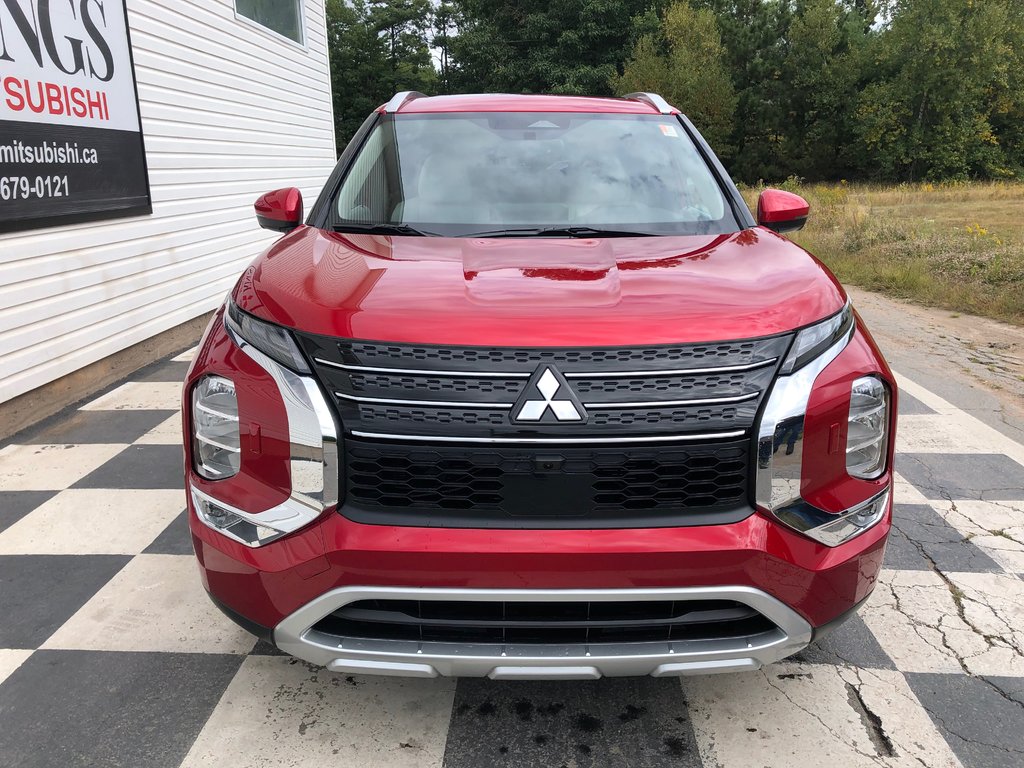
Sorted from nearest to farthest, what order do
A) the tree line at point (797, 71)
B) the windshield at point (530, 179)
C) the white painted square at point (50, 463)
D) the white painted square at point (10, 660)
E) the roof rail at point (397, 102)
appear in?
1. the white painted square at point (10, 660)
2. the windshield at point (530, 179)
3. the roof rail at point (397, 102)
4. the white painted square at point (50, 463)
5. the tree line at point (797, 71)

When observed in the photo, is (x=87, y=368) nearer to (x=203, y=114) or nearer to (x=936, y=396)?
(x=203, y=114)

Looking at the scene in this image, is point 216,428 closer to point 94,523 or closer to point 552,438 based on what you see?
point 552,438

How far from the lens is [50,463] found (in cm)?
378

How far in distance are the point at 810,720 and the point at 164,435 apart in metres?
3.45

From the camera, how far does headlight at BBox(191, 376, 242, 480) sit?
1.78 m

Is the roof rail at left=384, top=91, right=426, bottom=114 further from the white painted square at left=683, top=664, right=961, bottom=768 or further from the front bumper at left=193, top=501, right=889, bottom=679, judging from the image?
the white painted square at left=683, top=664, right=961, bottom=768

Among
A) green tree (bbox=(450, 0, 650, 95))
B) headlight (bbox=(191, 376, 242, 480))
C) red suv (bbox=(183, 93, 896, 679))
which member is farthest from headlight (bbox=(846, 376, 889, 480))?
green tree (bbox=(450, 0, 650, 95))

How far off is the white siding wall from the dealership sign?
0.15 meters

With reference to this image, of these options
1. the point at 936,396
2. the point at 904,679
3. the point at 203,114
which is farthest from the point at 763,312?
the point at 203,114

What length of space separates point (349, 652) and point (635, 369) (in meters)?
0.87

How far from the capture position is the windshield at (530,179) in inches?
101

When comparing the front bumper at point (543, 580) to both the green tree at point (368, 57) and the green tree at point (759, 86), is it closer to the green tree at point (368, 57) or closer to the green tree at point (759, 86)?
the green tree at point (759, 86)

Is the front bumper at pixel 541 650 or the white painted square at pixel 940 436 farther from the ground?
the front bumper at pixel 541 650

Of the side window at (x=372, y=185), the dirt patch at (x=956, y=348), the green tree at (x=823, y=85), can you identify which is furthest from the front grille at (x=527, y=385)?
the green tree at (x=823, y=85)
